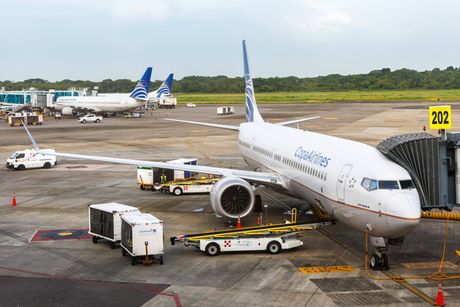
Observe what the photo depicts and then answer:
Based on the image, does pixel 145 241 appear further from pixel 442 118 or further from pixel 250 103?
pixel 250 103

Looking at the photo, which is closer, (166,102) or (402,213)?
(402,213)

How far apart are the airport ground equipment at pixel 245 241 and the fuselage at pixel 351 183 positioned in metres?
2.05

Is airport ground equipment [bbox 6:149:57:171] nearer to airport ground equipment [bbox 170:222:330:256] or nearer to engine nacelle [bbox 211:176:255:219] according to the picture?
engine nacelle [bbox 211:176:255:219]

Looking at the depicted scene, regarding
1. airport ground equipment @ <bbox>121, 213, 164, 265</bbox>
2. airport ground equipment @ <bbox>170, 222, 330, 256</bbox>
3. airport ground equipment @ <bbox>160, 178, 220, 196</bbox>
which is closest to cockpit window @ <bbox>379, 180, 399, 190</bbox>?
airport ground equipment @ <bbox>170, 222, 330, 256</bbox>

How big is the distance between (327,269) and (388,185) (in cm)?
430

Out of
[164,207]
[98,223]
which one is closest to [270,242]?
[98,223]

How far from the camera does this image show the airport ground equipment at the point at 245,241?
26125 mm

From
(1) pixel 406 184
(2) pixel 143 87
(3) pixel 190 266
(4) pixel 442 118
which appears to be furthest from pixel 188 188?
(2) pixel 143 87

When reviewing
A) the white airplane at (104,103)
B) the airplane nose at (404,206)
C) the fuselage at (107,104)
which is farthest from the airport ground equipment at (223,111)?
the airplane nose at (404,206)

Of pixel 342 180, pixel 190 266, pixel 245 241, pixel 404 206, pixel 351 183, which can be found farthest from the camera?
pixel 245 241

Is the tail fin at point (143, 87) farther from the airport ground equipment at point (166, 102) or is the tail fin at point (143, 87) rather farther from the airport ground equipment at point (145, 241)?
the airport ground equipment at point (145, 241)

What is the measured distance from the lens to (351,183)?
23.5 meters

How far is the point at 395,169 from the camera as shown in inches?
894

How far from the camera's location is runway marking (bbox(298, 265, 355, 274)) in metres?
23.5
